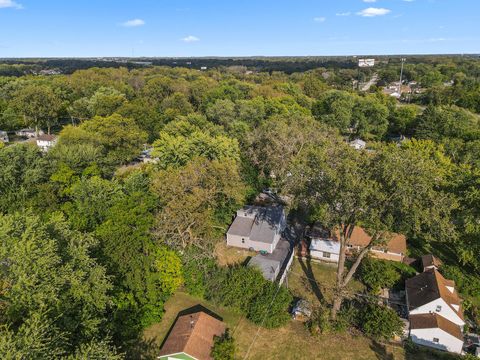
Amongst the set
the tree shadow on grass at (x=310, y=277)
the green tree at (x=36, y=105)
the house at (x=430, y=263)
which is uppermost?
the green tree at (x=36, y=105)

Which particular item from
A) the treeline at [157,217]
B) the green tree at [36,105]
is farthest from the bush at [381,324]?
the green tree at [36,105]

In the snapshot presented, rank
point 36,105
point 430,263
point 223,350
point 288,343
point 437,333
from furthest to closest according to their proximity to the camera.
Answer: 1. point 36,105
2. point 430,263
3. point 288,343
4. point 437,333
5. point 223,350

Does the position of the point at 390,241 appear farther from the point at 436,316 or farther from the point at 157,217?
the point at 157,217

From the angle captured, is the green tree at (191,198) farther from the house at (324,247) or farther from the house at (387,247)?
the house at (387,247)

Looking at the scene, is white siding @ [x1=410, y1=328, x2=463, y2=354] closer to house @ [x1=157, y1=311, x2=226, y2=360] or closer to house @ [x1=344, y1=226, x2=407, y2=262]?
house @ [x1=344, y1=226, x2=407, y2=262]

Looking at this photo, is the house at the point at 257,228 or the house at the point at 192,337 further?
the house at the point at 257,228

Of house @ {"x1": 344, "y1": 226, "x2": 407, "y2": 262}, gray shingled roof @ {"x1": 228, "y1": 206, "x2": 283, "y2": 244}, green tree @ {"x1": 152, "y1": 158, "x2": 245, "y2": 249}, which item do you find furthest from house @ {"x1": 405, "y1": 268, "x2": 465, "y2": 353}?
green tree @ {"x1": 152, "y1": 158, "x2": 245, "y2": 249}

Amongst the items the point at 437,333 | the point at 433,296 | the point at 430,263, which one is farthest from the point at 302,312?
the point at 430,263
